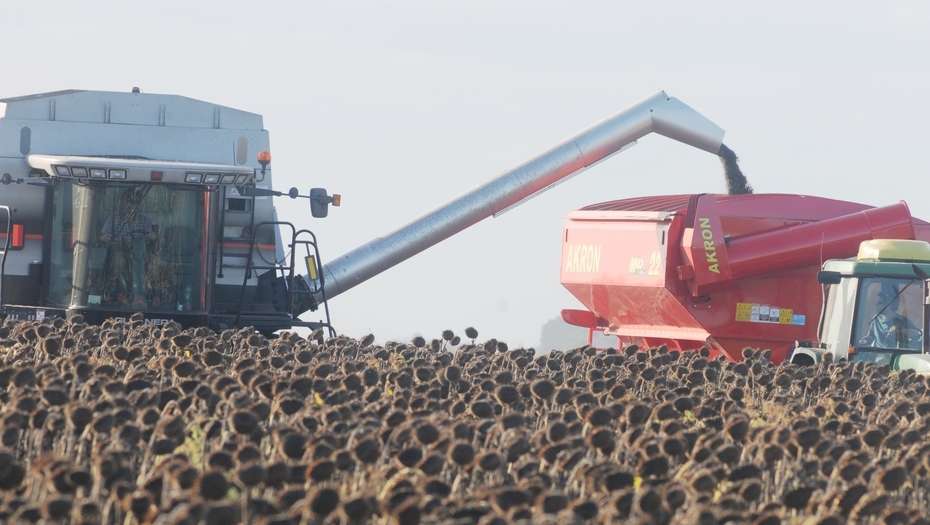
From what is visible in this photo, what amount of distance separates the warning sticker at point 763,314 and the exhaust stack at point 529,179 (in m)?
5.86

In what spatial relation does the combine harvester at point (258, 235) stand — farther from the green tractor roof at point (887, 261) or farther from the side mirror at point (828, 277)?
the side mirror at point (828, 277)

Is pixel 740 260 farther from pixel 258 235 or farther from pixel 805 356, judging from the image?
pixel 258 235

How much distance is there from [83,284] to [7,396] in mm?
7020

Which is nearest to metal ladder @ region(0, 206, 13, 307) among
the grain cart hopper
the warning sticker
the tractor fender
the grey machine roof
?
the grain cart hopper

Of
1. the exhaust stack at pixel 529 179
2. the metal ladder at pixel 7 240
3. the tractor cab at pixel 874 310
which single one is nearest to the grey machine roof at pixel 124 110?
the metal ladder at pixel 7 240

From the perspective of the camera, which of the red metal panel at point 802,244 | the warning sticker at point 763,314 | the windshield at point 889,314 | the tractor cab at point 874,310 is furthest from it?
the warning sticker at point 763,314

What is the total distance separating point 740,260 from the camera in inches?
999

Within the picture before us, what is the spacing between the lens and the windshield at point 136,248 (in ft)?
66.3

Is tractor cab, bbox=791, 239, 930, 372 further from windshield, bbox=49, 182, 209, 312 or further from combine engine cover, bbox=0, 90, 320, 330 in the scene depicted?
windshield, bbox=49, 182, 209, 312

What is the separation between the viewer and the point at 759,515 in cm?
911

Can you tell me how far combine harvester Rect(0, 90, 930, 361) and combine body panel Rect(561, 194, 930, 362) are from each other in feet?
0.08

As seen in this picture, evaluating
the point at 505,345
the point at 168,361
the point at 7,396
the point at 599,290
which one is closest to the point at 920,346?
the point at 505,345

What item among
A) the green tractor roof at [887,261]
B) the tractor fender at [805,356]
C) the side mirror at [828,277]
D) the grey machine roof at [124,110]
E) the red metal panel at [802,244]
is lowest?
the tractor fender at [805,356]

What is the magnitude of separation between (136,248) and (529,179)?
37.3 ft
